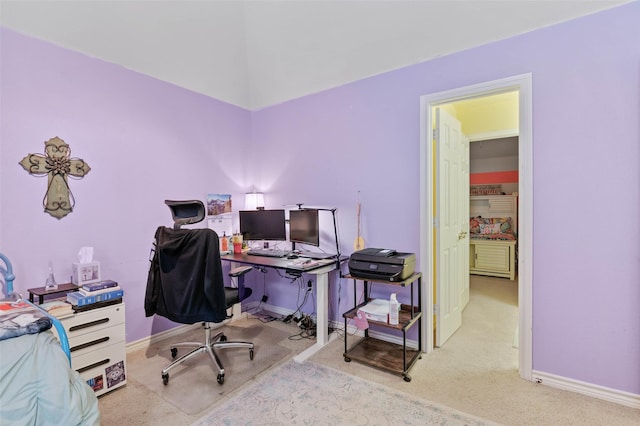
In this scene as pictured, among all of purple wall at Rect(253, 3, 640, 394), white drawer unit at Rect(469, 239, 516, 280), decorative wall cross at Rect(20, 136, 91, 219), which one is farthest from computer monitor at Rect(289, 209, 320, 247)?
white drawer unit at Rect(469, 239, 516, 280)

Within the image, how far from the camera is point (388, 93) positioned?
8.96 ft

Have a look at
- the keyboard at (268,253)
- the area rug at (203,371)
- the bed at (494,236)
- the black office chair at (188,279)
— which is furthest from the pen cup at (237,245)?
the bed at (494,236)

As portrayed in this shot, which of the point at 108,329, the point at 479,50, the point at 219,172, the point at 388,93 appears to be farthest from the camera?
the point at 219,172

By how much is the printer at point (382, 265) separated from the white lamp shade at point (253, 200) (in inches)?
64.7

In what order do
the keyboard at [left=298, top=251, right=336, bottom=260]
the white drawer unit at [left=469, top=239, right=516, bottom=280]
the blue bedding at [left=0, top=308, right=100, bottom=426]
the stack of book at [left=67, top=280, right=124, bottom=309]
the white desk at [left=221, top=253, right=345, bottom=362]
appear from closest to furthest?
the blue bedding at [left=0, top=308, right=100, bottom=426] → the stack of book at [left=67, top=280, right=124, bottom=309] → the white desk at [left=221, top=253, right=345, bottom=362] → the keyboard at [left=298, top=251, right=336, bottom=260] → the white drawer unit at [left=469, top=239, right=516, bottom=280]

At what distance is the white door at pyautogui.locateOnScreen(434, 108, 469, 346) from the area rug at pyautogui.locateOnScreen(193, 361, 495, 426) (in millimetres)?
890

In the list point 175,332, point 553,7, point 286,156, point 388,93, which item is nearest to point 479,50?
point 553,7

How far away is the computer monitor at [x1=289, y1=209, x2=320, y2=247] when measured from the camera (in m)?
2.97

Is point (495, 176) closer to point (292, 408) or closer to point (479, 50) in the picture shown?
point (479, 50)

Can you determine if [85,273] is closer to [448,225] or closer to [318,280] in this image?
[318,280]

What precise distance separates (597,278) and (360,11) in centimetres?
252

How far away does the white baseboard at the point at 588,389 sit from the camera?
1.86m

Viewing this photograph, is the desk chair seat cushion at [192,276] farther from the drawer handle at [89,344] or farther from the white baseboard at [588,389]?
the white baseboard at [588,389]

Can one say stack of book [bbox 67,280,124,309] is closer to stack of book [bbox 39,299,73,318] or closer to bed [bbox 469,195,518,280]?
stack of book [bbox 39,299,73,318]
